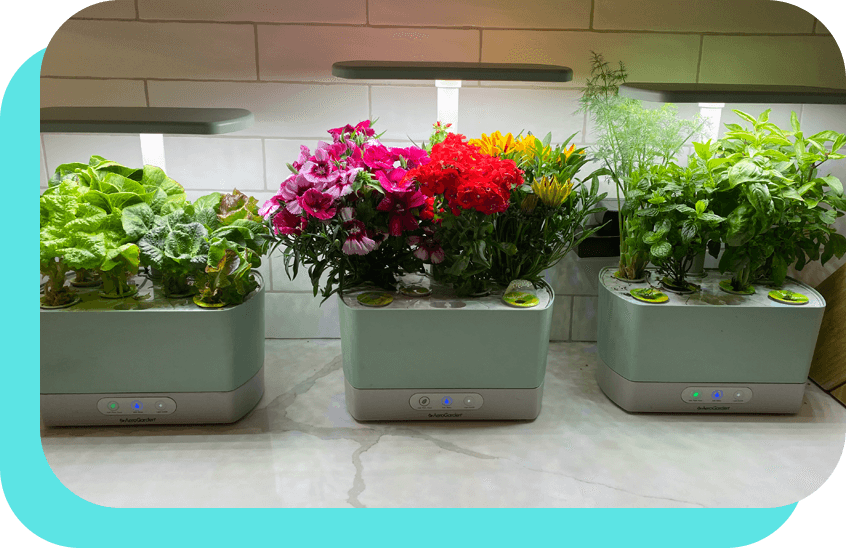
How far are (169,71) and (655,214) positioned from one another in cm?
83

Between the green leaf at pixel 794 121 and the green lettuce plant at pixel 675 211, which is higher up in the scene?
the green leaf at pixel 794 121

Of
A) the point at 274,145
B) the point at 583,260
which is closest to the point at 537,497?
the point at 583,260

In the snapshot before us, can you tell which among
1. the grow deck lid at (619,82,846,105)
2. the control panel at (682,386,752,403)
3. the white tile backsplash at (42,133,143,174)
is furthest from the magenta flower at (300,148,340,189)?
the control panel at (682,386,752,403)

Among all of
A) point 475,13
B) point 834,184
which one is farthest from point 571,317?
point 475,13

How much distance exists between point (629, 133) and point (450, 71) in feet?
1.15

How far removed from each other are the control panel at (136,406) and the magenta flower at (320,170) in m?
0.44

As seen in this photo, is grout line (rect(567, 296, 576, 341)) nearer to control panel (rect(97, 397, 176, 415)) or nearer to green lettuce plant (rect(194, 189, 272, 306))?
green lettuce plant (rect(194, 189, 272, 306))

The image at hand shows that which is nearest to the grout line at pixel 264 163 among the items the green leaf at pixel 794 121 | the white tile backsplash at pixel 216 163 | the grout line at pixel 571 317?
the white tile backsplash at pixel 216 163

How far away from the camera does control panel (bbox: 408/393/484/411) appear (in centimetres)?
114

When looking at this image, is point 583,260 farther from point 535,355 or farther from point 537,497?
point 537,497

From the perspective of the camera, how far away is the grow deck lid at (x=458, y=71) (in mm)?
993

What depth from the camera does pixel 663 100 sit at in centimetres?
101

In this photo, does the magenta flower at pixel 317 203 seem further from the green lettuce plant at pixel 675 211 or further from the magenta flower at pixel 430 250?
the green lettuce plant at pixel 675 211

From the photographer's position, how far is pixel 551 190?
1066mm
